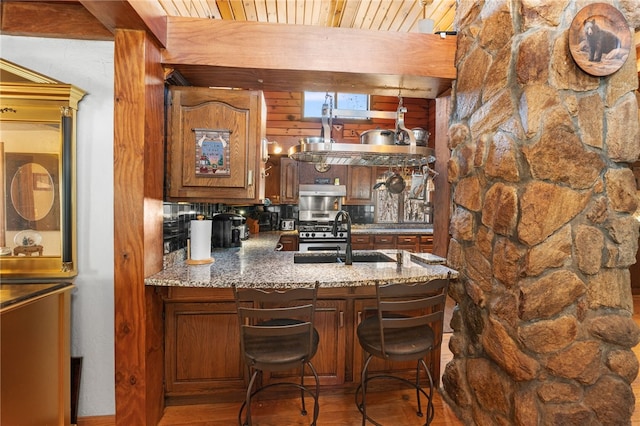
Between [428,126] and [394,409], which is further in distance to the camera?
[428,126]

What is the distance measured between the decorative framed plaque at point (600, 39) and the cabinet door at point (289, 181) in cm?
397

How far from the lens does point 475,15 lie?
1832mm

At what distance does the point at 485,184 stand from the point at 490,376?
3.57 ft

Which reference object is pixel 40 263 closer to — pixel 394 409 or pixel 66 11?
pixel 66 11

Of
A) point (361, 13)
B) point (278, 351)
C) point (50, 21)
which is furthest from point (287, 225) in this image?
point (50, 21)

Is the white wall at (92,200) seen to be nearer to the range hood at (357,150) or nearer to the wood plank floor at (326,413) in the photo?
the wood plank floor at (326,413)

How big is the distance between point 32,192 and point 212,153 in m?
0.99

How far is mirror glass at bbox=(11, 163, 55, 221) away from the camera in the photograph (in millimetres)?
1638

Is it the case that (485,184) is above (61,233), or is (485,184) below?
above

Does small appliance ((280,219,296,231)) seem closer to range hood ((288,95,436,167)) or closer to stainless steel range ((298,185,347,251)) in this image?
stainless steel range ((298,185,347,251))

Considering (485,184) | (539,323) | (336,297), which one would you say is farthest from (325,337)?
(485,184)

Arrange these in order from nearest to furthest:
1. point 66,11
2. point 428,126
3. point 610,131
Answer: point 610,131 → point 66,11 → point 428,126

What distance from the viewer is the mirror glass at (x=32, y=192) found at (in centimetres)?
164

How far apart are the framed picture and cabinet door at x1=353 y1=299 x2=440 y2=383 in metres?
1.31
